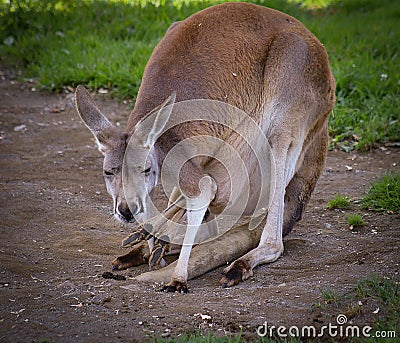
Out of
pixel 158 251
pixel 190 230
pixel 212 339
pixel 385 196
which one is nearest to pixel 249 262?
pixel 190 230

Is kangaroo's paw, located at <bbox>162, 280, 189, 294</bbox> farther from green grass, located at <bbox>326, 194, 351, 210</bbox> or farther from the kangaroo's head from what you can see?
green grass, located at <bbox>326, 194, 351, 210</bbox>

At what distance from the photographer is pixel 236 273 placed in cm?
373

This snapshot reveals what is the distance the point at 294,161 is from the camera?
166 inches

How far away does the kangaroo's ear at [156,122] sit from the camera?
11.6ft

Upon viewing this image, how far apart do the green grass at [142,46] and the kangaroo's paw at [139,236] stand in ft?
7.92

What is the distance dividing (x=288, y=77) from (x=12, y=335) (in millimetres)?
2124

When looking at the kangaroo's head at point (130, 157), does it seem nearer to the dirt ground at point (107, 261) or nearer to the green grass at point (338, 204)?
the dirt ground at point (107, 261)

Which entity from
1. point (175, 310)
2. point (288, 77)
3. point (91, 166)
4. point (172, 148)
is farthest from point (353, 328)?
point (91, 166)

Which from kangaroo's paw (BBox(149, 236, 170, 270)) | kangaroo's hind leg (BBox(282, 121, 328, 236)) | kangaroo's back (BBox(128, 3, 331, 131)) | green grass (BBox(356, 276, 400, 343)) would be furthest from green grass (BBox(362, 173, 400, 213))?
kangaroo's paw (BBox(149, 236, 170, 270))

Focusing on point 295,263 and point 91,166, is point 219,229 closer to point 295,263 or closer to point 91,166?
point 295,263

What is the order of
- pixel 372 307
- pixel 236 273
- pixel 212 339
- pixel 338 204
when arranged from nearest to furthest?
pixel 212 339
pixel 372 307
pixel 236 273
pixel 338 204

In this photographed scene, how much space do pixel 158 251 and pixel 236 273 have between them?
470mm

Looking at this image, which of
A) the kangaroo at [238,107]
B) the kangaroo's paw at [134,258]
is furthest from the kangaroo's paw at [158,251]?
the kangaroo's paw at [134,258]

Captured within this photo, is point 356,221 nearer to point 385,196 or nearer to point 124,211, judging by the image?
point 385,196
